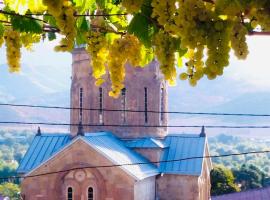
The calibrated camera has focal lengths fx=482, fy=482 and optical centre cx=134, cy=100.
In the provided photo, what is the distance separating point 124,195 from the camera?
15.8 m

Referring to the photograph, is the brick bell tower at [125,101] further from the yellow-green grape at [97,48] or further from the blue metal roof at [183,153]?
the yellow-green grape at [97,48]

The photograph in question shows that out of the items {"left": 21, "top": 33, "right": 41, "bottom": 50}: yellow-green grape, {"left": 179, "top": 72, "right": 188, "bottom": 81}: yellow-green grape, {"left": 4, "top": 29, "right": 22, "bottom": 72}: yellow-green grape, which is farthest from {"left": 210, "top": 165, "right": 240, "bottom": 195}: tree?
{"left": 179, "top": 72, "right": 188, "bottom": 81}: yellow-green grape

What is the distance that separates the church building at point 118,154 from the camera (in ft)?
52.7

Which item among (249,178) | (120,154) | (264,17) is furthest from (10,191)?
(264,17)

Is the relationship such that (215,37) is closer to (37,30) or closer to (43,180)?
(37,30)

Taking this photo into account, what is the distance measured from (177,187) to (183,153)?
1899 mm

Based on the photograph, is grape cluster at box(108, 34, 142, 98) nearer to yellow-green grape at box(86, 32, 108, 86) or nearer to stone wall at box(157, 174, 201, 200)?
Answer: yellow-green grape at box(86, 32, 108, 86)

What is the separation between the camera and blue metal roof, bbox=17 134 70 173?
62.6ft

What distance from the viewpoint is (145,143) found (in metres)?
18.9

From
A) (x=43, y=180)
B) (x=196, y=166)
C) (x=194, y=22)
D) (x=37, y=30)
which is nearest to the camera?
(x=194, y=22)

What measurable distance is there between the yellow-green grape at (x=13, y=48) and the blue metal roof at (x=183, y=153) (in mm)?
15887

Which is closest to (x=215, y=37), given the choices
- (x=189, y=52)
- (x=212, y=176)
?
(x=189, y=52)

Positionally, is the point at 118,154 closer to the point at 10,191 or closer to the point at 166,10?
the point at 166,10

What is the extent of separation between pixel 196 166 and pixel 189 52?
16.4 metres
